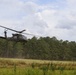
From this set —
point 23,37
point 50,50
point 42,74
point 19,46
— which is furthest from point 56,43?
point 42,74

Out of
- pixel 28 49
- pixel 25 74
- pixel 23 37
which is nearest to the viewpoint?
pixel 25 74

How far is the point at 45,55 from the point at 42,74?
107148 mm

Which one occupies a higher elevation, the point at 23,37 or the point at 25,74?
the point at 23,37

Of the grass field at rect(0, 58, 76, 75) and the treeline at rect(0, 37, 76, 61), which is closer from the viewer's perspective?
the grass field at rect(0, 58, 76, 75)

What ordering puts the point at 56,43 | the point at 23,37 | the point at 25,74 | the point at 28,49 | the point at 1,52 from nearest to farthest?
the point at 25,74 → the point at 23,37 → the point at 1,52 → the point at 28,49 → the point at 56,43

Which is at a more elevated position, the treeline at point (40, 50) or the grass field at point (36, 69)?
the treeline at point (40, 50)

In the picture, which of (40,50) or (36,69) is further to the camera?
(40,50)

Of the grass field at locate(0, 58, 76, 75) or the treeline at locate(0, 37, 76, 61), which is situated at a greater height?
the treeline at locate(0, 37, 76, 61)

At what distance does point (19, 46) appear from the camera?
148 meters

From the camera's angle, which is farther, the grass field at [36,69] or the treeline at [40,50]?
the treeline at [40,50]

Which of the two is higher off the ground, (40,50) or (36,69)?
(40,50)

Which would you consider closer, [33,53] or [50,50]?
[33,53]

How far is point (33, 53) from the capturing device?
438 feet

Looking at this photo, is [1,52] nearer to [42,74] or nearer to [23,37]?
[23,37]
